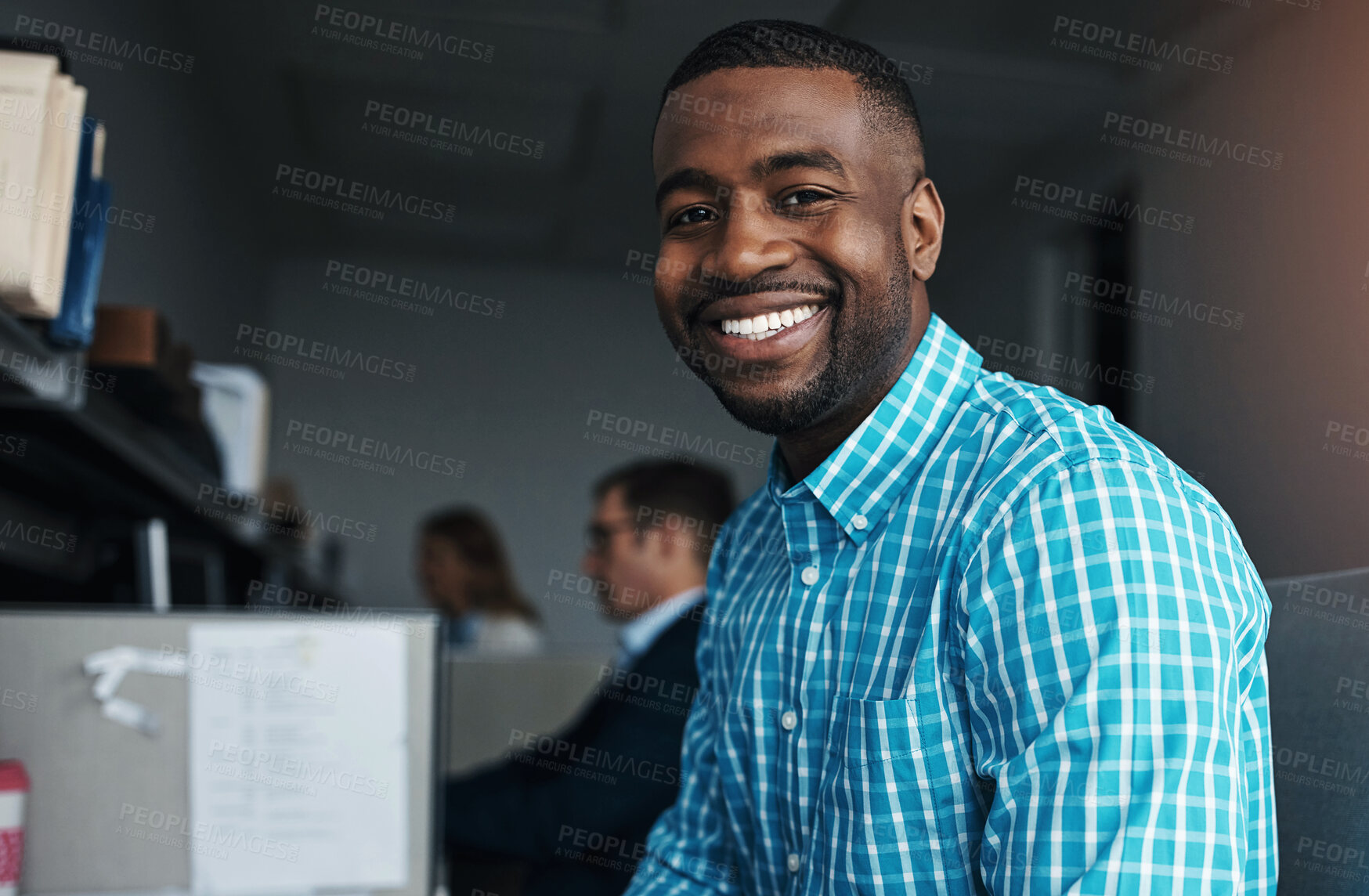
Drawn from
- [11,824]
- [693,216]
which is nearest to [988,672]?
[693,216]

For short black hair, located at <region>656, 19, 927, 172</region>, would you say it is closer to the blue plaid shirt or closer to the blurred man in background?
the blue plaid shirt

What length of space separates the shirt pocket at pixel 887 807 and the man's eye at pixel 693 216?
1.42 feet

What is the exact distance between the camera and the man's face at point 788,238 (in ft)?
2.80

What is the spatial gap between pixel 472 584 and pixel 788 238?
3323 mm

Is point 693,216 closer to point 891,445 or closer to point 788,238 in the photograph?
point 788,238

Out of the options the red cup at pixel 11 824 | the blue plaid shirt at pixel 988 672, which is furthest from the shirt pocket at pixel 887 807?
the red cup at pixel 11 824

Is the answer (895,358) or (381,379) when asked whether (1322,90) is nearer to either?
Answer: (895,358)

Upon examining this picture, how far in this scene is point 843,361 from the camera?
2.88 ft

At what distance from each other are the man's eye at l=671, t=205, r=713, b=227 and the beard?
0.12 metres

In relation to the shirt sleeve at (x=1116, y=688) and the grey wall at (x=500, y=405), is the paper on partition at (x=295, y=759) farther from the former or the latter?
the grey wall at (x=500, y=405)

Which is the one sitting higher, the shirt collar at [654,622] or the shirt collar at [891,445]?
the shirt collar at [891,445]

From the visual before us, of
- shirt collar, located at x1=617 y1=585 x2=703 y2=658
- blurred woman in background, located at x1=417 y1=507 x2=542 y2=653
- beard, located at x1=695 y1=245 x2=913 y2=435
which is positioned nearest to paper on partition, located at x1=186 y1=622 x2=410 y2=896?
beard, located at x1=695 y1=245 x2=913 y2=435

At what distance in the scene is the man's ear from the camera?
910 millimetres

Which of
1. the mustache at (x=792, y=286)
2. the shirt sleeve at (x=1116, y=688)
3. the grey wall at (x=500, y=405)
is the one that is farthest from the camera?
the grey wall at (x=500, y=405)
